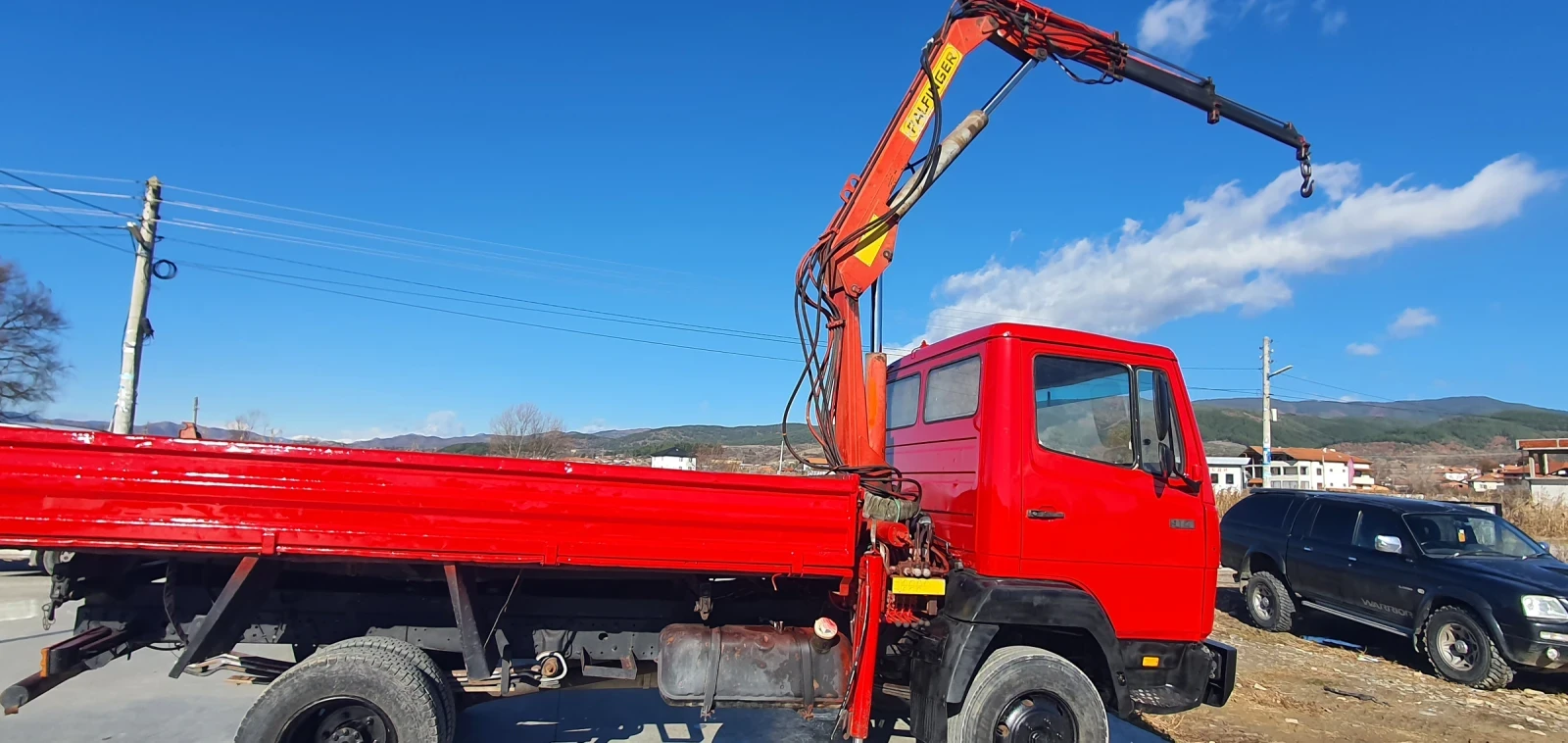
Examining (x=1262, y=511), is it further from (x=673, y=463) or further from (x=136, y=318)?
(x=136, y=318)

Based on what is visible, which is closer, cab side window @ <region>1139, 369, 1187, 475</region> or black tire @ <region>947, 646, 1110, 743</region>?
black tire @ <region>947, 646, 1110, 743</region>

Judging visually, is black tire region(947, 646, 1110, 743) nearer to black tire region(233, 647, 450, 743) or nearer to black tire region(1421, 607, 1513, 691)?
black tire region(233, 647, 450, 743)

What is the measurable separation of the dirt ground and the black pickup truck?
1.32 ft

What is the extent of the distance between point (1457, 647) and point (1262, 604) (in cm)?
262

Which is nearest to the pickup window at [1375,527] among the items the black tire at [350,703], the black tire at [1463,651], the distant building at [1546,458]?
the black tire at [1463,651]

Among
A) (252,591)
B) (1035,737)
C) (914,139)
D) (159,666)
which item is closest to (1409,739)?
(1035,737)

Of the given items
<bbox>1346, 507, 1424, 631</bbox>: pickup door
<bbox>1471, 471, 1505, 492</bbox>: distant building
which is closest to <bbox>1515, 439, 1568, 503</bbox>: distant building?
<bbox>1471, 471, 1505, 492</bbox>: distant building

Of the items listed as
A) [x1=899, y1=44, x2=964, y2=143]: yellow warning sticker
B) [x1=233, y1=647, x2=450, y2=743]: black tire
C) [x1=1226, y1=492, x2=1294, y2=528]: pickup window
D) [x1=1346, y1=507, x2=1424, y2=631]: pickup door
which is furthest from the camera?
[x1=1226, y1=492, x2=1294, y2=528]: pickup window

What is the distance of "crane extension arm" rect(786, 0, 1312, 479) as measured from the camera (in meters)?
5.56

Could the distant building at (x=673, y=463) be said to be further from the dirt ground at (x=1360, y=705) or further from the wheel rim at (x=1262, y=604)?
the wheel rim at (x=1262, y=604)

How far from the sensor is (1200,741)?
6168 mm

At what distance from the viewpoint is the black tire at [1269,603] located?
10617 mm

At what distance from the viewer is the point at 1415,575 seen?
895cm

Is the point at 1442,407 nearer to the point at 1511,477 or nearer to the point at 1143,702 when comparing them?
the point at 1511,477
